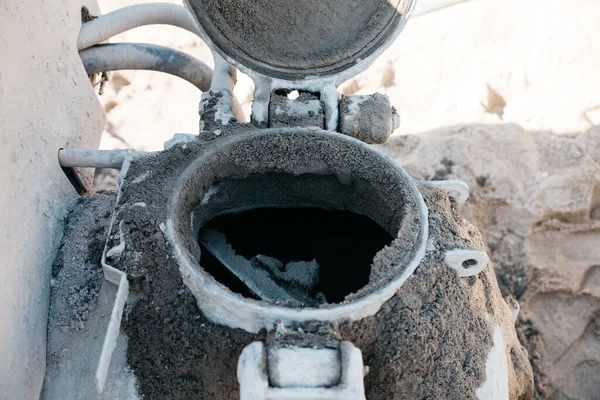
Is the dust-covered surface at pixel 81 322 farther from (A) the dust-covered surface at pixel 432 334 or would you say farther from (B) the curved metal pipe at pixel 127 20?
(B) the curved metal pipe at pixel 127 20

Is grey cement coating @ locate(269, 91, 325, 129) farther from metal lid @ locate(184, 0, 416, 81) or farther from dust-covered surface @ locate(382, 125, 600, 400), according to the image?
dust-covered surface @ locate(382, 125, 600, 400)

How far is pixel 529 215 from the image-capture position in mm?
2189

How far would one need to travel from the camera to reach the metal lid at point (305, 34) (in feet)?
4.79

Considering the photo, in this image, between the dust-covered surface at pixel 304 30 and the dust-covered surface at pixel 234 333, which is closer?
the dust-covered surface at pixel 234 333

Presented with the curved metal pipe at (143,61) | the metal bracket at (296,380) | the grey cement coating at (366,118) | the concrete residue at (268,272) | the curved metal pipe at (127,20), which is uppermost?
the curved metal pipe at (127,20)

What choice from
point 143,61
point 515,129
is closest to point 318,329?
point 143,61

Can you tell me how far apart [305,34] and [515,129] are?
4.11ft

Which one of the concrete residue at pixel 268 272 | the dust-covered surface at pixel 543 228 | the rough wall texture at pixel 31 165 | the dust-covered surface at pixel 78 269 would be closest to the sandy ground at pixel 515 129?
the dust-covered surface at pixel 543 228

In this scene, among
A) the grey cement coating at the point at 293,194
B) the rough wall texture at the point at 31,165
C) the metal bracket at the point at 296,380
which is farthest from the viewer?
Answer: the rough wall texture at the point at 31,165

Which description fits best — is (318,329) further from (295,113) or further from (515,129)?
(515,129)

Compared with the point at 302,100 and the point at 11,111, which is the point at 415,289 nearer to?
the point at 302,100

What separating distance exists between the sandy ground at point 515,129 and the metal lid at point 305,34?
38.9 inches

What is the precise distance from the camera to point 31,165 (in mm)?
1344

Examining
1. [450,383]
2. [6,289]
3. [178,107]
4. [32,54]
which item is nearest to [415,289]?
[450,383]
